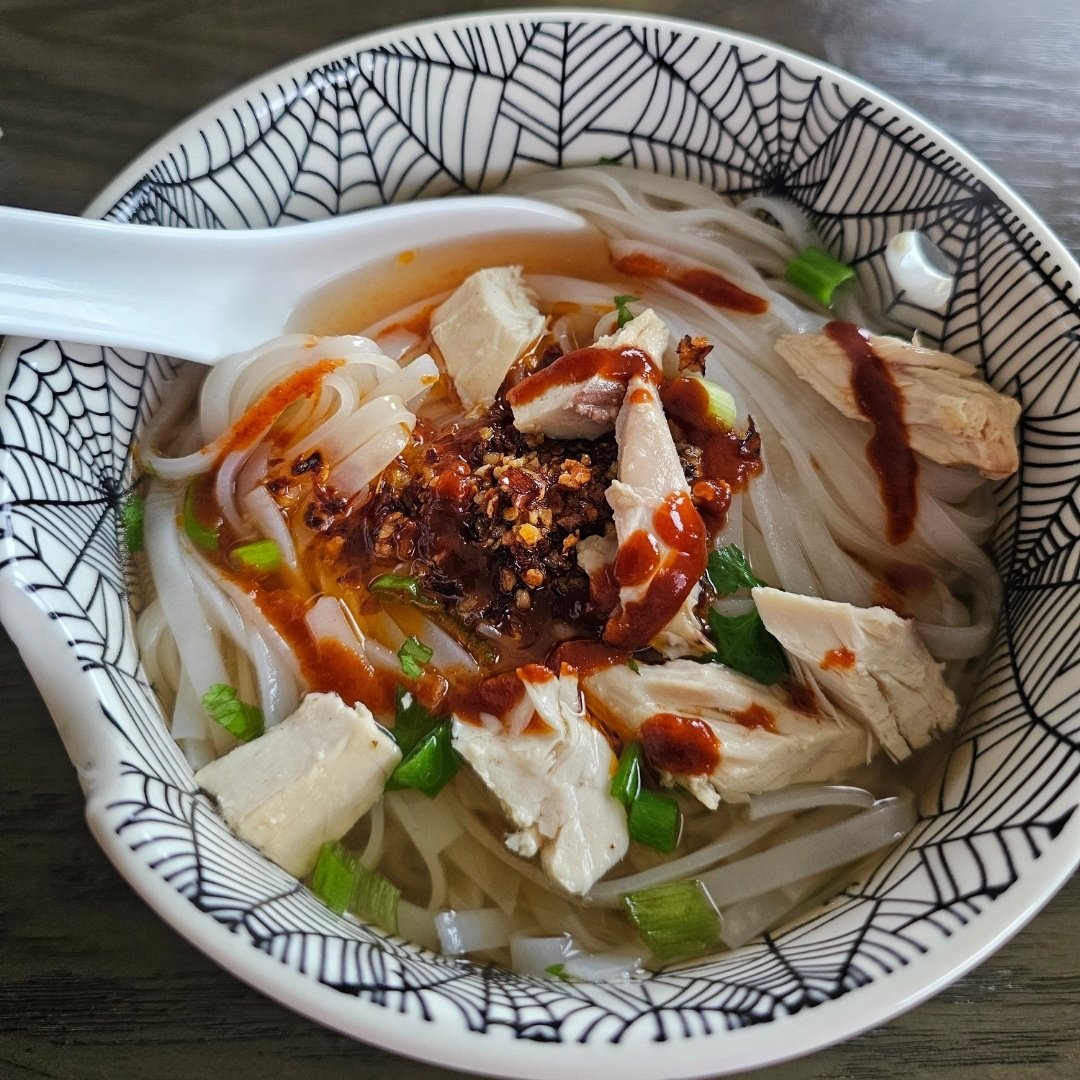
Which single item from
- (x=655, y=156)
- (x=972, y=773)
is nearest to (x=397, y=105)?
(x=655, y=156)

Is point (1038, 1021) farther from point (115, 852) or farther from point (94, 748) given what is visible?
point (94, 748)

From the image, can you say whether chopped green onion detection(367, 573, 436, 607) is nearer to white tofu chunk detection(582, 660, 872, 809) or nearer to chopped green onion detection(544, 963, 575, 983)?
white tofu chunk detection(582, 660, 872, 809)

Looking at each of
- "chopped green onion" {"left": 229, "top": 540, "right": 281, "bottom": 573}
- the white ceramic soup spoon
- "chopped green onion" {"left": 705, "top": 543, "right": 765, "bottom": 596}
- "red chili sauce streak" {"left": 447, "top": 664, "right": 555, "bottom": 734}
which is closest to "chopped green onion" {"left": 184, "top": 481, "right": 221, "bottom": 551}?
"chopped green onion" {"left": 229, "top": 540, "right": 281, "bottom": 573}

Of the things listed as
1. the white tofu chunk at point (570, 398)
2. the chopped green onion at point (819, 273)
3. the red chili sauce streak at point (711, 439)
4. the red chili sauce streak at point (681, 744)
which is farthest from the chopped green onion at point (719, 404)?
the red chili sauce streak at point (681, 744)

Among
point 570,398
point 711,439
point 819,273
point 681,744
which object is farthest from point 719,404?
point 681,744

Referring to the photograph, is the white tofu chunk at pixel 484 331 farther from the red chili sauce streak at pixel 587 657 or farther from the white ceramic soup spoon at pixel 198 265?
the red chili sauce streak at pixel 587 657
